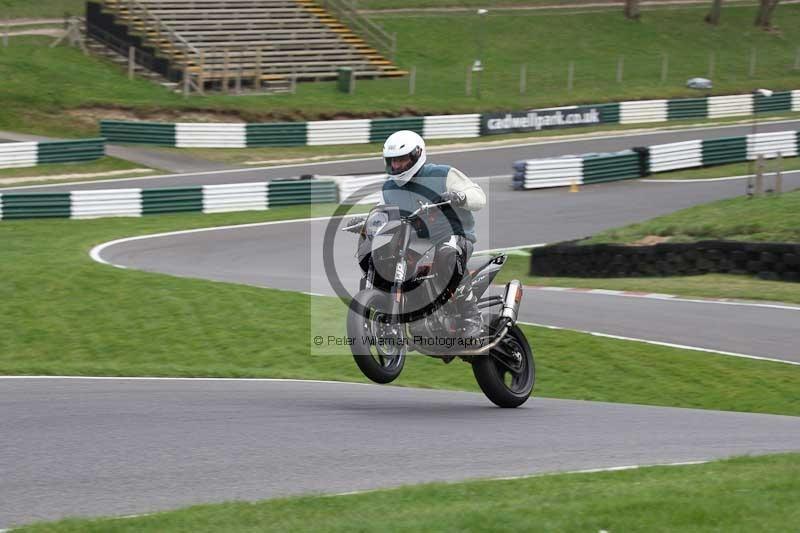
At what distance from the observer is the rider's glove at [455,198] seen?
8562mm

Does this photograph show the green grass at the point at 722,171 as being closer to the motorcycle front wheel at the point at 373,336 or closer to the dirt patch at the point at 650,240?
the dirt patch at the point at 650,240

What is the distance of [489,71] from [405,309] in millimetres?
39029

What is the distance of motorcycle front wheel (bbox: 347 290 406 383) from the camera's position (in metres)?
8.10

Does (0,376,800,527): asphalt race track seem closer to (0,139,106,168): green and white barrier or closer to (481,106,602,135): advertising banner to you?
(0,139,106,168): green and white barrier

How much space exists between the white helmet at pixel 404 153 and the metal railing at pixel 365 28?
37408 millimetres

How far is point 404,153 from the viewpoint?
8578 millimetres

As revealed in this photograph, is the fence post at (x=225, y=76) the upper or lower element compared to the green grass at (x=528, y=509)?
upper

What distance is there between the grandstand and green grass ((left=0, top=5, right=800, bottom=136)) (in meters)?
1.06

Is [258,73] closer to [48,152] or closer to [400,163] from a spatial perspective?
[48,152]

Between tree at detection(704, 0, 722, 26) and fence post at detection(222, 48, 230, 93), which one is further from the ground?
tree at detection(704, 0, 722, 26)

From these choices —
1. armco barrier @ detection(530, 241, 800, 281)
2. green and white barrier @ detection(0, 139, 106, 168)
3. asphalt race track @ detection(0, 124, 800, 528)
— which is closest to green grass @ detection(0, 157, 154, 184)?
green and white barrier @ detection(0, 139, 106, 168)

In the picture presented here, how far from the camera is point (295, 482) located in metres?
6.15

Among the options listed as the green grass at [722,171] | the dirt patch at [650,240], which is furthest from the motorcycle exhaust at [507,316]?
the green grass at [722,171]

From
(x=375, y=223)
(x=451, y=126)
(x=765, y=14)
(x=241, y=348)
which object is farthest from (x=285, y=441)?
(x=765, y=14)
